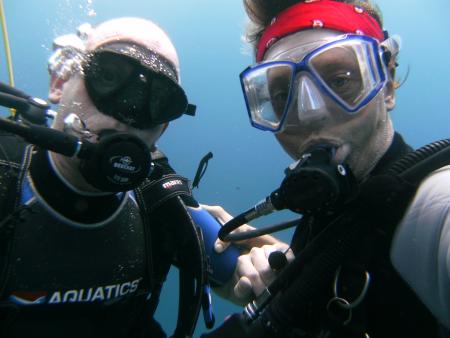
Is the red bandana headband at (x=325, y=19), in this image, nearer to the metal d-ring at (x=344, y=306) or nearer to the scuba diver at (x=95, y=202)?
the scuba diver at (x=95, y=202)

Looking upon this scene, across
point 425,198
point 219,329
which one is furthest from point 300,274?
point 425,198

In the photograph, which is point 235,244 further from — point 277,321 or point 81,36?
point 81,36

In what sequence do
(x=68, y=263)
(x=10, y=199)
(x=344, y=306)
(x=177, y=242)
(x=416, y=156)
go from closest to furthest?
(x=344, y=306), (x=416, y=156), (x=10, y=199), (x=68, y=263), (x=177, y=242)

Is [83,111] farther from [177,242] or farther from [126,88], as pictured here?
[177,242]

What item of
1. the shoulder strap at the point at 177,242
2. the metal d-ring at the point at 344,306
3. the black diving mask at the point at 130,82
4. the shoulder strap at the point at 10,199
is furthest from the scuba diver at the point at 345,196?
the shoulder strap at the point at 10,199

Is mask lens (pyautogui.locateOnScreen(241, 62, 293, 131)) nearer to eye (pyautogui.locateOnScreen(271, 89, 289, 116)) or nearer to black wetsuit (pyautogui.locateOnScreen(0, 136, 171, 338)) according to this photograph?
eye (pyautogui.locateOnScreen(271, 89, 289, 116))

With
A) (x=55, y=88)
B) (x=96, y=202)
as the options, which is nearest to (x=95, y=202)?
(x=96, y=202)

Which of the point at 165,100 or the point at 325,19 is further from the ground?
the point at 325,19

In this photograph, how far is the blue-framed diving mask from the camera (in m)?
1.70

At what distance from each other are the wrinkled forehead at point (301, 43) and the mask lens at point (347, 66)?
0.10 meters

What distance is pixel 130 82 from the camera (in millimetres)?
1911

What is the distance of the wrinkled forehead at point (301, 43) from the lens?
1862 millimetres

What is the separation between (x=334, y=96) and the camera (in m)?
1.68

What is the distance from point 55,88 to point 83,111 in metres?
0.39
